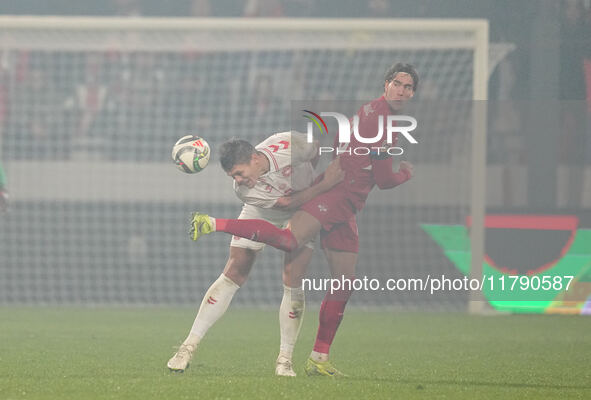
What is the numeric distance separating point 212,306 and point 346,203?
3.12ft

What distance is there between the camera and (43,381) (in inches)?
223

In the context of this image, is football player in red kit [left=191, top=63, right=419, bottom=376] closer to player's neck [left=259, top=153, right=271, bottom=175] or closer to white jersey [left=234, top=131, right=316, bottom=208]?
white jersey [left=234, top=131, right=316, bottom=208]

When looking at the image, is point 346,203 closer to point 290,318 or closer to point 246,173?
point 246,173

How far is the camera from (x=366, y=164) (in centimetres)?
638

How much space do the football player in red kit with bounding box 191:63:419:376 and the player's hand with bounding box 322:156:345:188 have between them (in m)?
0.03

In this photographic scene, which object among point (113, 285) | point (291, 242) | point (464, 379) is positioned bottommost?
point (113, 285)

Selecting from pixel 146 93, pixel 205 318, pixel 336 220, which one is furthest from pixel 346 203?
pixel 146 93

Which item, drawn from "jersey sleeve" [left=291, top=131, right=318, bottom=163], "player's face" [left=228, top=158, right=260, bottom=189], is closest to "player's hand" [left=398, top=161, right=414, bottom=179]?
"jersey sleeve" [left=291, top=131, right=318, bottom=163]

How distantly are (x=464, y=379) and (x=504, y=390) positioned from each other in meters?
0.53

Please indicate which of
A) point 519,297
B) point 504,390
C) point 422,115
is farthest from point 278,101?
point 504,390

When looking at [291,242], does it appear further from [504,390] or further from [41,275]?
[41,275]

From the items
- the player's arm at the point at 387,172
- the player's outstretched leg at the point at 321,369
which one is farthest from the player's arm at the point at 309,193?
the player's outstretched leg at the point at 321,369

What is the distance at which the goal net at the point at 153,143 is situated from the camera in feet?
38.2

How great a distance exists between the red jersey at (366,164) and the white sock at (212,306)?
840mm
